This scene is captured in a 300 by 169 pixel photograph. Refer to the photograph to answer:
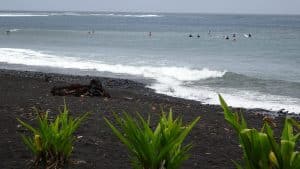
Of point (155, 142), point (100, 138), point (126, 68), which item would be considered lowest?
point (100, 138)

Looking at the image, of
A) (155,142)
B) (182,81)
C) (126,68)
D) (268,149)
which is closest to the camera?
(268,149)

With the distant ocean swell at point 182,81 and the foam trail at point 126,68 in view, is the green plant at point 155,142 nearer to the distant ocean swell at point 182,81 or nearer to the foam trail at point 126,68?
the distant ocean swell at point 182,81

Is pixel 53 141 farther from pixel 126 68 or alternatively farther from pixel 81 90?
pixel 126 68

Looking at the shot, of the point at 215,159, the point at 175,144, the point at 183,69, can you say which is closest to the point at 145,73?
the point at 183,69

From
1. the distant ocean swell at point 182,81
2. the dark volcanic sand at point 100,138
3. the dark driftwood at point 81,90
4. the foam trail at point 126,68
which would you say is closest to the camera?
the dark volcanic sand at point 100,138

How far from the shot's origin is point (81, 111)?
9.56 meters

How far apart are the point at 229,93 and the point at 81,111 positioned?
37.2 feet

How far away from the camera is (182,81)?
2377cm

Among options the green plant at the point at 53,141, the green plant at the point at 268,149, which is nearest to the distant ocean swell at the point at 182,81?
the green plant at the point at 53,141

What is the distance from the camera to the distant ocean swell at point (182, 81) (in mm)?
17469

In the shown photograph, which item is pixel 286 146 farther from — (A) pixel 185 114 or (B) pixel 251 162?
(A) pixel 185 114

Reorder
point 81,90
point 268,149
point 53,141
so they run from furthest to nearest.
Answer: point 81,90, point 53,141, point 268,149

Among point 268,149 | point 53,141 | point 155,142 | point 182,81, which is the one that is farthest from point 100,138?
point 182,81

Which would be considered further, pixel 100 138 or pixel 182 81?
pixel 182 81
